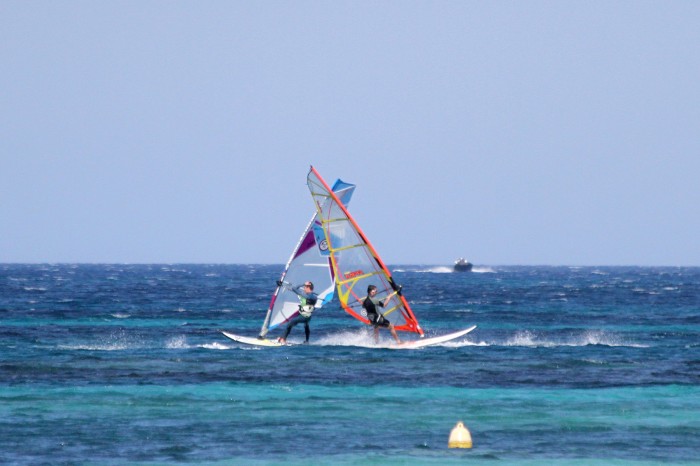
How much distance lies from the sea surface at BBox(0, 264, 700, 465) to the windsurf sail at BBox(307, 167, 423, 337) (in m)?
1.36

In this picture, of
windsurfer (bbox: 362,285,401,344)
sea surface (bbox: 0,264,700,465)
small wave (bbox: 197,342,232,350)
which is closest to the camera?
sea surface (bbox: 0,264,700,465)

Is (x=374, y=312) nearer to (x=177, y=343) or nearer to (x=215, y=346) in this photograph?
(x=215, y=346)

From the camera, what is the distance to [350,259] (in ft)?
122

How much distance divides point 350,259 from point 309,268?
1.26 metres

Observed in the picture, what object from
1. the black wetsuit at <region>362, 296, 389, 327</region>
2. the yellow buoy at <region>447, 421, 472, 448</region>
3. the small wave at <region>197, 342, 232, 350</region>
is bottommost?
the yellow buoy at <region>447, 421, 472, 448</region>

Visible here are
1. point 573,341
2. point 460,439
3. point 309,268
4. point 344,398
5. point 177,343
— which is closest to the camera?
point 460,439

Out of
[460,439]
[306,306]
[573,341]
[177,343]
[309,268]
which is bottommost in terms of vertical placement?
[460,439]

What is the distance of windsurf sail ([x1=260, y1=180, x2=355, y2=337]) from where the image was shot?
36844 millimetres

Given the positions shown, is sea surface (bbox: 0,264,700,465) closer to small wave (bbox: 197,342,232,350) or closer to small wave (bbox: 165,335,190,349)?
small wave (bbox: 165,335,190,349)

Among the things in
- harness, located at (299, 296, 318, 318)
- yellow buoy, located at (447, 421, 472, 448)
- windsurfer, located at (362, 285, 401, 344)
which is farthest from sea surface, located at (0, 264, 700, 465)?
harness, located at (299, 296, 318, 318)

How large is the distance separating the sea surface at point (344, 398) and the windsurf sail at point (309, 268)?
1.49 m

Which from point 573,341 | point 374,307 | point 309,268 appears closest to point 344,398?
point 374,307

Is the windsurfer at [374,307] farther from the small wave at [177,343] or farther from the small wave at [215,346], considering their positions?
the small wave at [177,343]

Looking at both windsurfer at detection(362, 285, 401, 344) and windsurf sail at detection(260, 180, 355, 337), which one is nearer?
windsurfer at detection(362, 285, 401, 344)
